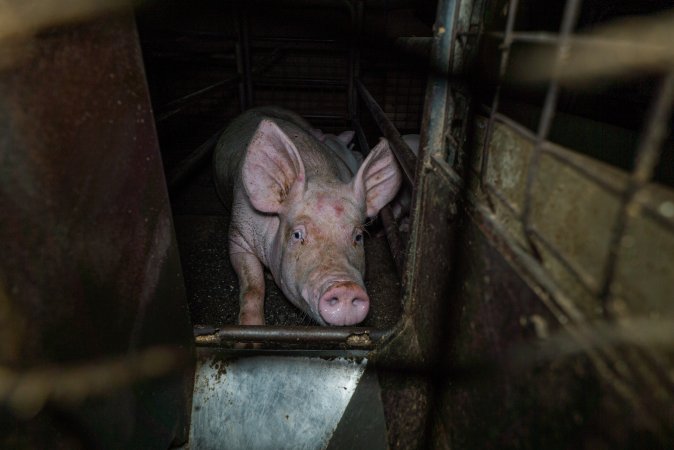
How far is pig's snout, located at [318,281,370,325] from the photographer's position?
1.94 meters

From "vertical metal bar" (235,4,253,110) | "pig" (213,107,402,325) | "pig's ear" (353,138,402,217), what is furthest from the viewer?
"vertical metal bar" (235,4,253,110)

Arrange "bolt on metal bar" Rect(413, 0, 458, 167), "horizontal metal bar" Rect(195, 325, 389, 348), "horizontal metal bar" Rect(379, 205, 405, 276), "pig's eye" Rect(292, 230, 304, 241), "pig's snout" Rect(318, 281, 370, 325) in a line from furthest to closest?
"pig's eye" Rect(292, 230, 304, 241), "horizontal metal bar" Rect(379, 205, 405, 276), "pig's snout" Rect(318, 281, 370, 325), "horizontal metal bar" Rect(195, 325, 389, 348), "bolt on metal bar" Rect(413, 0, 458, 167)

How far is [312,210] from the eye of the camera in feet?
7.98

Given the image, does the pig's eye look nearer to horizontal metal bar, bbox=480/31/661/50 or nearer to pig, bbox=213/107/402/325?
pig, bbox=213/107/402/325

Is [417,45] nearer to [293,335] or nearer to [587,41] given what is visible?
[587,41]

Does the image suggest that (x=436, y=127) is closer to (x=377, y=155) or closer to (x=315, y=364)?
(x=315, y=364)

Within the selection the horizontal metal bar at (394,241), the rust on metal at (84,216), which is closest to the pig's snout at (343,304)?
the horizontal metal bar at (394,241)

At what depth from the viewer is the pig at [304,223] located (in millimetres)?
2059

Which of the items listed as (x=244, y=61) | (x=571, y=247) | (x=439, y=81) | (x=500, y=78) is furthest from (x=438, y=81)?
(x=244, y=61)

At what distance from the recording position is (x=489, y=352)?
902 millimetres

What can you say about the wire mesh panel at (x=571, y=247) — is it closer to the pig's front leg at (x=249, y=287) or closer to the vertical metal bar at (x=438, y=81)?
the vertical metal bar at (x=438, y=81)

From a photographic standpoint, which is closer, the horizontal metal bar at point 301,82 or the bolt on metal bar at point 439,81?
the bolt on metal bar at point 439,81

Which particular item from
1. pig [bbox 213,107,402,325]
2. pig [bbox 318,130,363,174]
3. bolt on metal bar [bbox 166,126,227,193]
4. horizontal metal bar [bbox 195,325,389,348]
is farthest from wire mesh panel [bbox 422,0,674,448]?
pig [bbox 318,130,363,174]

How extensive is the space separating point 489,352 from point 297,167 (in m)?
1.85
